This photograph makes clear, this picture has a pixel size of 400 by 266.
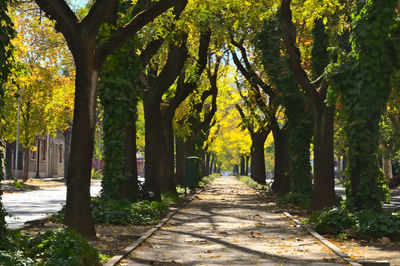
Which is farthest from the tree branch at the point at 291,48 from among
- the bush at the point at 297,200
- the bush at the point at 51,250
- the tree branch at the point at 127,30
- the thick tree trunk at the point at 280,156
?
the bush at the point at 51,250

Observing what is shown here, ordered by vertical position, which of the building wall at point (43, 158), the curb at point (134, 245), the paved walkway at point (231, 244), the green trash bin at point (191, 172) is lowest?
the paved walkway at point (231, 244)

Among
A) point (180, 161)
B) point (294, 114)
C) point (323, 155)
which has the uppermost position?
point (294, 114)

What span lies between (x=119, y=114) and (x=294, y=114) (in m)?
8.00

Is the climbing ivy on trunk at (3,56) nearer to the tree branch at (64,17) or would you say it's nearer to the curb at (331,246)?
the tree branch at (64,17)

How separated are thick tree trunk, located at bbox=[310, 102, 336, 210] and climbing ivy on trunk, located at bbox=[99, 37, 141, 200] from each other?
5.64 metres

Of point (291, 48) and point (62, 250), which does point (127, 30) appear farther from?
point (291, 48)

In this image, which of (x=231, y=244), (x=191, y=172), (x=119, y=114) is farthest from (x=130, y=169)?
(x=191, y=172)

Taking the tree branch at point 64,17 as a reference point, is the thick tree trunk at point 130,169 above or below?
below

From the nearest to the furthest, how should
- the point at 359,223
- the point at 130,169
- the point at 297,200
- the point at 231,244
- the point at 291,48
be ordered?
the point at 231,244 < the point at 359,223 < the point at 291,48 < the point at 130,169 < the point at 297,200

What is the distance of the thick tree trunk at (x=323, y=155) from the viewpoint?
59.6 feet

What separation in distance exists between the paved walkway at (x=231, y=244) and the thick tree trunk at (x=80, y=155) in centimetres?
145

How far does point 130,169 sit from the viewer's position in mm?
18578

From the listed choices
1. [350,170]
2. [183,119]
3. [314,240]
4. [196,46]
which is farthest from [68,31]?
[183,119]

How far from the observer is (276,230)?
1515 cm
